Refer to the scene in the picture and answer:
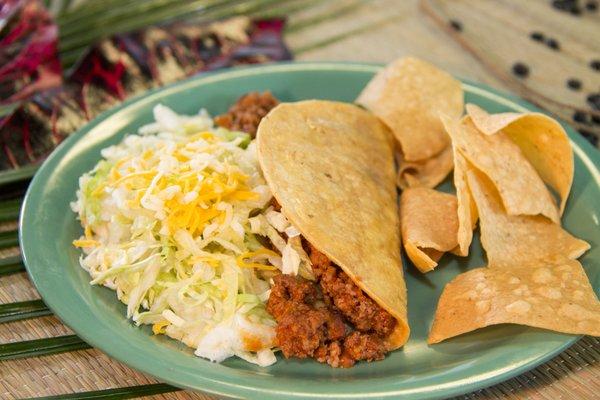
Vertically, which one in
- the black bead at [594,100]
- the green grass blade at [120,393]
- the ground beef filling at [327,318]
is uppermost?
the ground beef filling at [327,318]

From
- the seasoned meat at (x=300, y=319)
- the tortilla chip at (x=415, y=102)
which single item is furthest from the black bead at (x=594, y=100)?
the seasoned meat at (x=300, y=319)

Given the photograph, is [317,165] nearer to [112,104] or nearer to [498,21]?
[112,104]

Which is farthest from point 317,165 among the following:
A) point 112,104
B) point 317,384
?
point 112,104

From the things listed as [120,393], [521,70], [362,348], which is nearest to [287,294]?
[362,348]

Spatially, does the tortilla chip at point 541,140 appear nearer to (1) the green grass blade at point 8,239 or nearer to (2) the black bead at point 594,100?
(2) the black bead at point 594,100

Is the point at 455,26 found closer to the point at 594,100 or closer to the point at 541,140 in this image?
the point at 594,100

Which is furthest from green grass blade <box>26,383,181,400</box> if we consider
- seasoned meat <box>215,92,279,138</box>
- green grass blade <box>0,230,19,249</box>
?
seasoned meat <box>215,92,279,138</box>
